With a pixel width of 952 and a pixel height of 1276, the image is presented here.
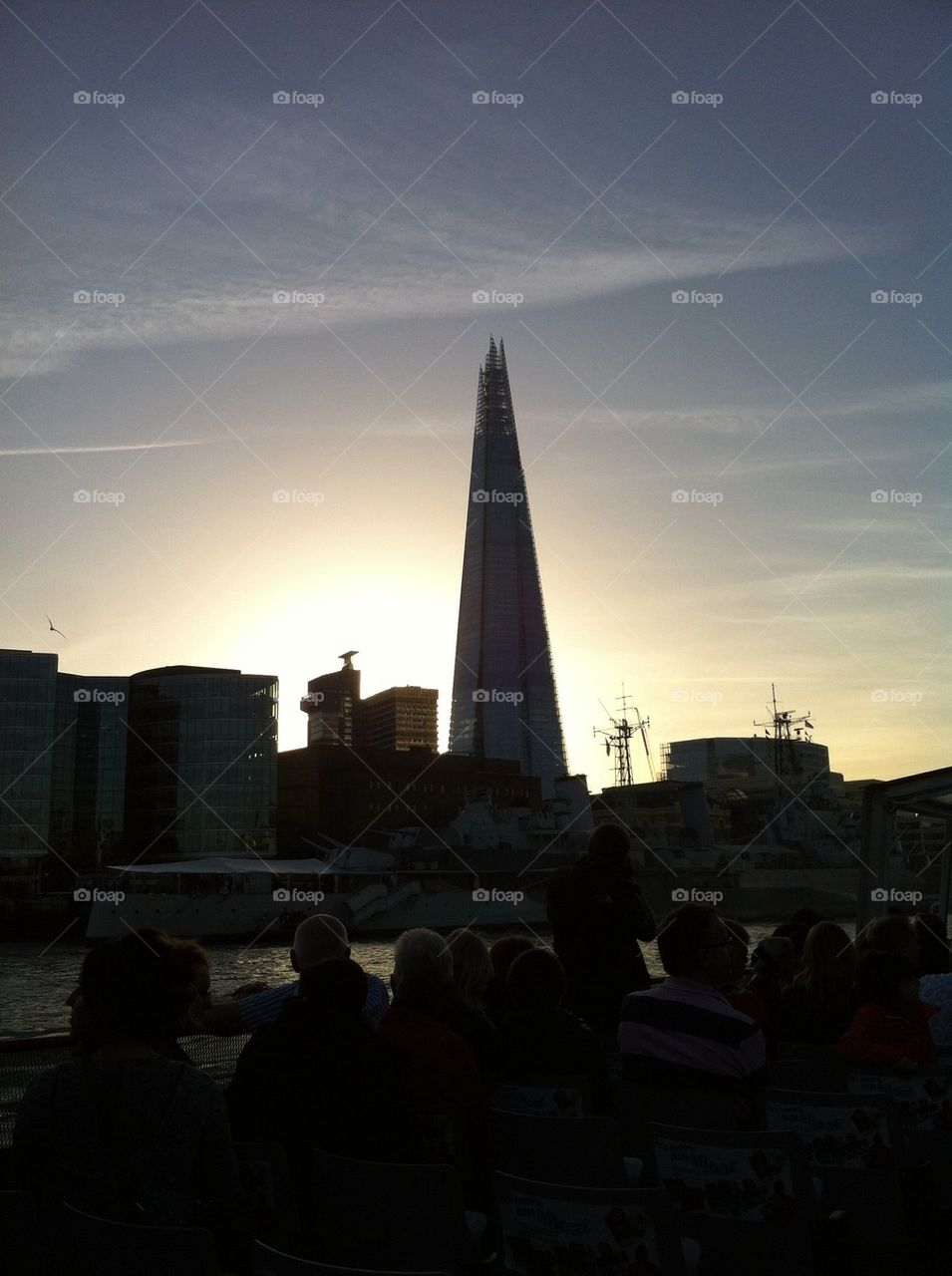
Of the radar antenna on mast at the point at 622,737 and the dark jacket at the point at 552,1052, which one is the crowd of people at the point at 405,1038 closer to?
the dark jacket at the point at 552,1052

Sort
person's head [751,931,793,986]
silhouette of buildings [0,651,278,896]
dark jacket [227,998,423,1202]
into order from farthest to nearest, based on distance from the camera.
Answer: silhouette of buildings [0,651,278,896] < person's head [751,931,793,986] < dark jacket [227,998,423,1202]

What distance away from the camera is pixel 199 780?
43000mm

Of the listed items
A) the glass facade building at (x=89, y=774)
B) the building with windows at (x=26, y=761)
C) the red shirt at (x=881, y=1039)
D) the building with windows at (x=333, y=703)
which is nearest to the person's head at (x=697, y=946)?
the red shirt at (x=881, y=1039)

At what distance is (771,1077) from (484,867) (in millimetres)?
38001

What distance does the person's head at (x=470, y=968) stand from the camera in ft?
9.05

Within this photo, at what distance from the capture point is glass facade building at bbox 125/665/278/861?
140ft

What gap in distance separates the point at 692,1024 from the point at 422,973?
1.86ft

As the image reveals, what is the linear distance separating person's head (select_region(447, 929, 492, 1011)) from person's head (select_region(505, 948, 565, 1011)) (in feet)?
0.75

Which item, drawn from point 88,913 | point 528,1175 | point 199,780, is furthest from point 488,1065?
point 199,780

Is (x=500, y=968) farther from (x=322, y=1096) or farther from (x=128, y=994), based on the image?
(x=128, y=994)

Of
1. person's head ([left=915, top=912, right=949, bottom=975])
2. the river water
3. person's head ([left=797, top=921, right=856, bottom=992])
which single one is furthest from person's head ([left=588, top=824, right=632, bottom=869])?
the river water

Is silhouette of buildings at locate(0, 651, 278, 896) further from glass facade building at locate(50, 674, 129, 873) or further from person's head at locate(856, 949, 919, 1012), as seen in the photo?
person's head at locate(856, 949, 919, 1012)

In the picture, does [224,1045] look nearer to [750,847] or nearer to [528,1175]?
[528,1175]

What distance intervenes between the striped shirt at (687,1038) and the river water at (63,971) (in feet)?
40.4
